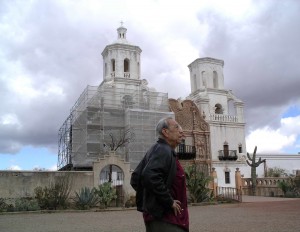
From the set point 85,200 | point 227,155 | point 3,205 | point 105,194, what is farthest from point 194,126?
point 3,205

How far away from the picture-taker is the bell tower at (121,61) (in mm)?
37938

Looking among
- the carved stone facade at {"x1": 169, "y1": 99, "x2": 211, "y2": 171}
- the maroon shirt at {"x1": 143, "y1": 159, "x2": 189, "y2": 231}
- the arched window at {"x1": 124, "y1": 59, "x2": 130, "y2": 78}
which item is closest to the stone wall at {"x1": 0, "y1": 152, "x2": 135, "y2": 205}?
the carved stone facade at {"x1": 169, "y1": 99, "x2": 211, "y2": 171}

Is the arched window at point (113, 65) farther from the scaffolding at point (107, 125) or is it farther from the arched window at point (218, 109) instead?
the arched window at point (218, 109)

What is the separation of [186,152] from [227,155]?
6157 millimetres

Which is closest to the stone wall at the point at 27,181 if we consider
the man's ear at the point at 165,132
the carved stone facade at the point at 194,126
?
the carved stone facade at the point at 194,126

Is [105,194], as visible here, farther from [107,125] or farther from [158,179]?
[158,179]

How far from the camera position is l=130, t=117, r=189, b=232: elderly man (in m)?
3.57

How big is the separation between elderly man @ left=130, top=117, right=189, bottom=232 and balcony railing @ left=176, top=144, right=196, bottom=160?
31.1m

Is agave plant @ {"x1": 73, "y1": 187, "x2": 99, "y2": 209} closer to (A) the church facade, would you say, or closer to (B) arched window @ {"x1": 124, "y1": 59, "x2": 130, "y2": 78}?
(A) the church facade

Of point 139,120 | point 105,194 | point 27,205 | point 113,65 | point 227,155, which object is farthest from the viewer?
point 227,155

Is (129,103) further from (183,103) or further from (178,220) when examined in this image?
(178,220)

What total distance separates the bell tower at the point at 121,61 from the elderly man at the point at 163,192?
1341 inches

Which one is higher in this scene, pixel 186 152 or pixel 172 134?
pixel 186 152

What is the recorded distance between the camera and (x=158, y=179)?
357 cm
